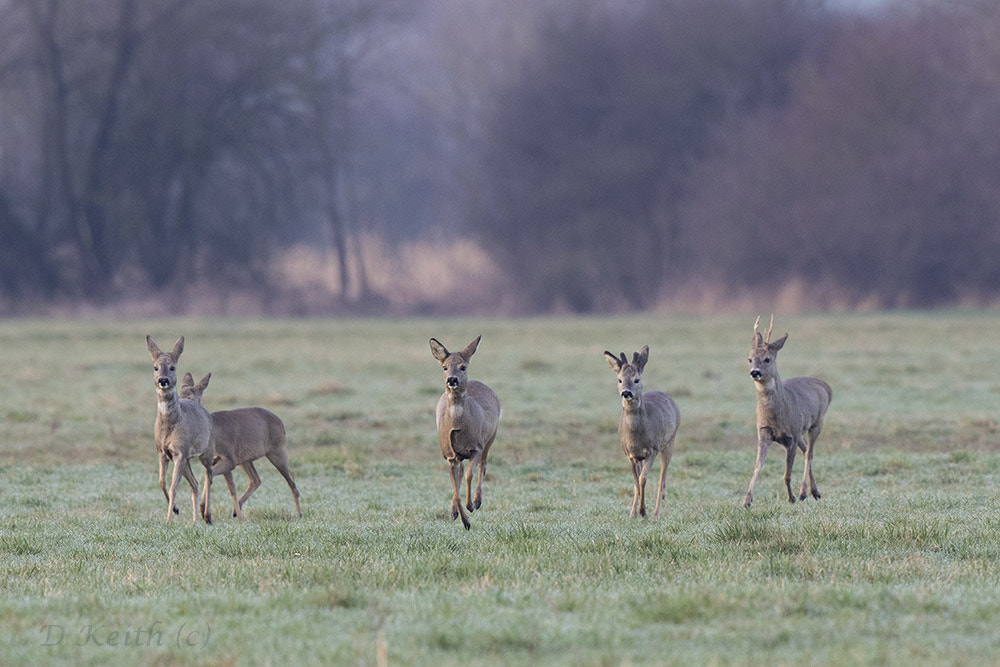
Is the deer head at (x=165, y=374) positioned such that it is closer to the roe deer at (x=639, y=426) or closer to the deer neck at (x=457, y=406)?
the deer neck at (x=457, y=406)

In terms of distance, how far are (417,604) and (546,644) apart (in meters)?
1.07

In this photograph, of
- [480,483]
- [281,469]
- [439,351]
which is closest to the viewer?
[439,351]

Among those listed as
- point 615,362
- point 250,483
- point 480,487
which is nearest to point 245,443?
point 250,483

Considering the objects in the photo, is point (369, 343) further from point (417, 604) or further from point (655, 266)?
point (417, 604)

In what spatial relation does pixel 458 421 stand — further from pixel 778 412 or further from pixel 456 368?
pixel 778 412

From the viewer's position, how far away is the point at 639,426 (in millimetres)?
11453

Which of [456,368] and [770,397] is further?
[770,397]

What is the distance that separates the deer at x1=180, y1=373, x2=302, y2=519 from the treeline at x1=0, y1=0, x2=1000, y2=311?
121 ft

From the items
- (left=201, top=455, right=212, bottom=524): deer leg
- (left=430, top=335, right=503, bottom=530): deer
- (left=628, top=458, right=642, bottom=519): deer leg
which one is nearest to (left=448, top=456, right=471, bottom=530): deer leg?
(left=430, top=335, right=503, bottom=530): deer

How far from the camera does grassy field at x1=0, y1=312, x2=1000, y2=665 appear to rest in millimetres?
6973

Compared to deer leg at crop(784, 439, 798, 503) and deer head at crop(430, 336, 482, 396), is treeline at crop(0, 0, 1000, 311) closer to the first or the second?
deer leg at crop(784, 439, 798, 503)

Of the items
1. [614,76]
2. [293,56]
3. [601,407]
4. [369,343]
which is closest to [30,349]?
[369,343]

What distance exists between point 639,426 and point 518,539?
187 cm

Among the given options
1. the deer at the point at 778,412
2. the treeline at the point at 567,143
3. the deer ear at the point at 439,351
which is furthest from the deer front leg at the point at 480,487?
the treeline at the point at 567,143
